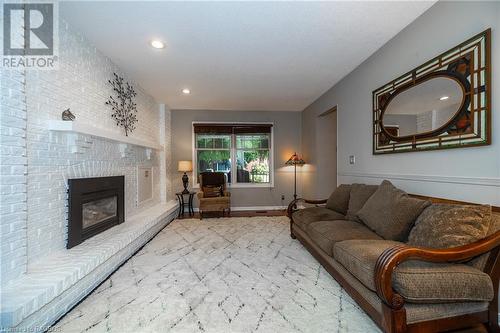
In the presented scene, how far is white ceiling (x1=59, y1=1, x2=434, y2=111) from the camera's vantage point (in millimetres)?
2076

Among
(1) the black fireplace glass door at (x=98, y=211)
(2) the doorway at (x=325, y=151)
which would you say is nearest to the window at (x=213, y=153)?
(2) the doorway at (x=325, y=151)

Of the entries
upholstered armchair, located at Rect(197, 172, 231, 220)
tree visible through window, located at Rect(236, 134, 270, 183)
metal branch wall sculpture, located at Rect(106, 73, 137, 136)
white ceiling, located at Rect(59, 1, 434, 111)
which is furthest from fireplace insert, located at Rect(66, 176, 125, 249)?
tree visible through window, located at Rect(236, 134, 270, 183)

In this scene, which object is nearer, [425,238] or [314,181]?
[425,238]

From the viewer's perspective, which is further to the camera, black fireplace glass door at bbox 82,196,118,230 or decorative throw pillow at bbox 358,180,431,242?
black fireplace glass door at bbox 82,196,118,230

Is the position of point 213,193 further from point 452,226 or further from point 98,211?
point 452,226

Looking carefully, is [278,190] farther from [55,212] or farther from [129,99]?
[55,212]

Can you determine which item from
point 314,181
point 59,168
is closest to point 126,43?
point 59,168

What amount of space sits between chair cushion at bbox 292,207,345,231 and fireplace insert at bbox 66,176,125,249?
8.48 feet

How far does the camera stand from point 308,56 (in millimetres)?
2977

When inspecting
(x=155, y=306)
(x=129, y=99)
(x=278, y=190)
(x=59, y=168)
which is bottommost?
(x=155, y=306)

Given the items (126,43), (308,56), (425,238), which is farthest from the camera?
(308,56)

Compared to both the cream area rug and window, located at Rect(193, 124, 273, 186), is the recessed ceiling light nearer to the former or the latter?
the cream area rug

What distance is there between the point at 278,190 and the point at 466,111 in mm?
4577

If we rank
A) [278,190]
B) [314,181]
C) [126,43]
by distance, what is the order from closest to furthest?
[126,43] → [314,181] → [278,190]
